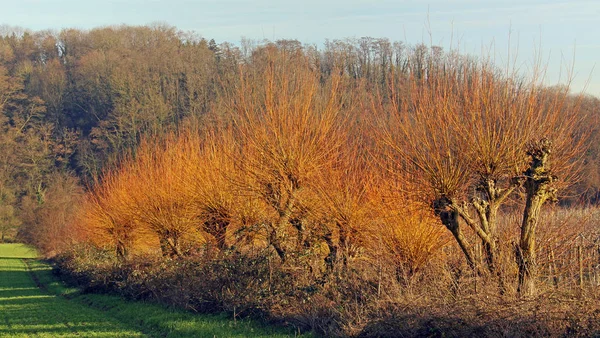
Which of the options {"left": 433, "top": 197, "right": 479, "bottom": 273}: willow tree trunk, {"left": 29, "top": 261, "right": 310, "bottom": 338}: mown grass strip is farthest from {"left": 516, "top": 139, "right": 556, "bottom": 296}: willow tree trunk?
{"left": 29, "top": 261, "right": 310, "bottom": 338}: mown grass strip

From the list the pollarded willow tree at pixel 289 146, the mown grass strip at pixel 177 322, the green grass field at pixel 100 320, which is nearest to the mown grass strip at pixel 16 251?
the green grass field at pixel 100 320

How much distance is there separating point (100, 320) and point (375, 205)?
29.9 ft

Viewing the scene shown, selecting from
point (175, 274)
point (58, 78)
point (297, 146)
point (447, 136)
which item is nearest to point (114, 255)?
point (175, 274)

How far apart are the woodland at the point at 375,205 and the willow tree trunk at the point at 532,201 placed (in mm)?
29

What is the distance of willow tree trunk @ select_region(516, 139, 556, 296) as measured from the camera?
995 cm

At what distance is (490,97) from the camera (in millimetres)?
10852

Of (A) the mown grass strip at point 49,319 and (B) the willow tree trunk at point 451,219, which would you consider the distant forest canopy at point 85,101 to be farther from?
(B) the willow tree trunk at point 451,219

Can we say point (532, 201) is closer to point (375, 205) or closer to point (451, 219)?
point (451, 219)

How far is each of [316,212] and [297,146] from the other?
6.03 ft

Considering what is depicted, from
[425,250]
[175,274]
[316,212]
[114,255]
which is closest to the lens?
[425,250]

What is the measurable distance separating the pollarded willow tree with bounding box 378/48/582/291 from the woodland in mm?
38

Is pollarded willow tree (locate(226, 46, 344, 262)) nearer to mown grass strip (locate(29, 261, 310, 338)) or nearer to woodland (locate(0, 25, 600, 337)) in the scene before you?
woodland (locate(0, 25, 600, 337))

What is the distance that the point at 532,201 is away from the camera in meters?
10.2

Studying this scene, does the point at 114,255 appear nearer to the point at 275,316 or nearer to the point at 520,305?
the point at 275,316
